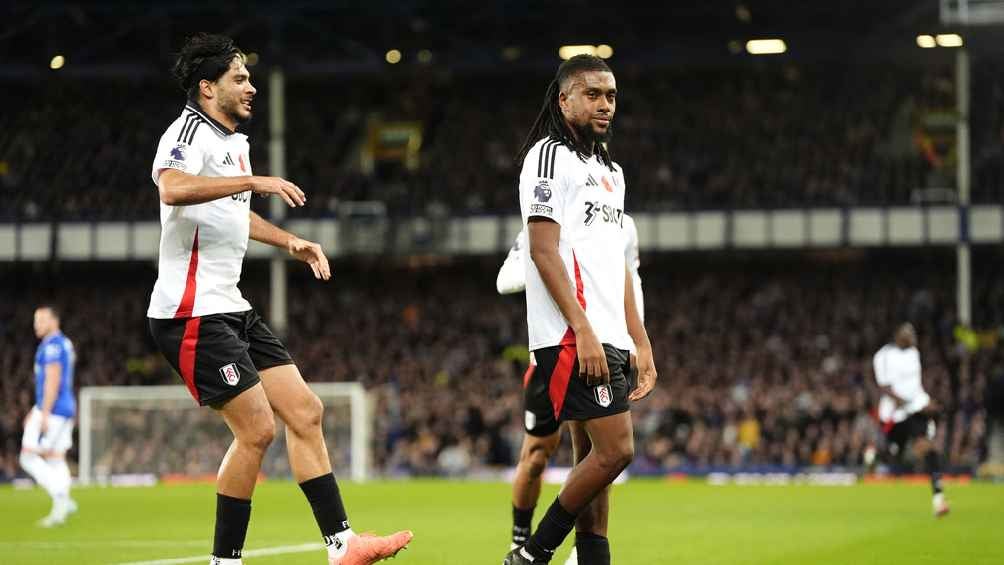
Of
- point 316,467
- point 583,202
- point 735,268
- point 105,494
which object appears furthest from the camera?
point 735,268

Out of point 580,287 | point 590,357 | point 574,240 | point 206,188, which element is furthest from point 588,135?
point 206,188

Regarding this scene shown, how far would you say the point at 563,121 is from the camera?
23.6 ft

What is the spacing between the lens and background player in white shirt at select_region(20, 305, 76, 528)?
15.7m

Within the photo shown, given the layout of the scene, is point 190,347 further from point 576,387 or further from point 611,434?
point 611,434

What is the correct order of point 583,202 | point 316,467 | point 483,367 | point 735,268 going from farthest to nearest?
point 735,268 < point 483,367 < point 316,467 < point 583,202

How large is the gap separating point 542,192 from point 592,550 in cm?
166

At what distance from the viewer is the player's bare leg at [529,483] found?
935 cm

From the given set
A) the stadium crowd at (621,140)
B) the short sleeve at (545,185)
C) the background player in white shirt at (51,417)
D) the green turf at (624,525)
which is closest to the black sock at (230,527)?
the short sleeve at (545,185)

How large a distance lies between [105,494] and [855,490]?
34.3 feet

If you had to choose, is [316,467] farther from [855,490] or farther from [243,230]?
[855,490]

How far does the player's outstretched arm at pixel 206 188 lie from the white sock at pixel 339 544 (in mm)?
1600

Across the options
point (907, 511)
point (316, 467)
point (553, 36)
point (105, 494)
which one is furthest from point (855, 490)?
point (553, 36)

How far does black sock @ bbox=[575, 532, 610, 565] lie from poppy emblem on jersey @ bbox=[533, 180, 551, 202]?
1.56 metres

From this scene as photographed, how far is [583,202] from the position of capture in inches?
274
